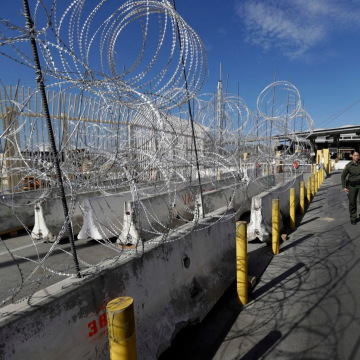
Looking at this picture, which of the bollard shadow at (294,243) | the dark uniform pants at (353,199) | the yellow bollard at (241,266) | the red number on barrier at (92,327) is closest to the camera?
the red number on barrier at (92,327)

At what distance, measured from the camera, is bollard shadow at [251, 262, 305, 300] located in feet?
12.7

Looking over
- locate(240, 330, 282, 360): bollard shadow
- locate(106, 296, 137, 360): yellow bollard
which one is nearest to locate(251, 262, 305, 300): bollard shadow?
locate(240, 330, 282, 360): bollard shadow

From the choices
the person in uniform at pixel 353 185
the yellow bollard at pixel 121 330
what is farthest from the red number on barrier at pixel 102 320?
the person in uniform at pixel 353 185

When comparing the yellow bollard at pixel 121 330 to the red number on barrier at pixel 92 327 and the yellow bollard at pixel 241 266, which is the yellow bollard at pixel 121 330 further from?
the yellow bollard at pixel 241 266

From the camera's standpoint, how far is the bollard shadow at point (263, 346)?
2672 millimetres

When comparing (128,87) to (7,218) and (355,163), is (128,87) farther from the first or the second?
(355,163)

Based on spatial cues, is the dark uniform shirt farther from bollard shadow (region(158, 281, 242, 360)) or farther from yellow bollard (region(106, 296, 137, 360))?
yellow bollard (region(106, 296, 137, 360))

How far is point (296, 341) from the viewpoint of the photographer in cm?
284

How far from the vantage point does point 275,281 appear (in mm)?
4215

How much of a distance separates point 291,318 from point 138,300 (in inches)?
72.5

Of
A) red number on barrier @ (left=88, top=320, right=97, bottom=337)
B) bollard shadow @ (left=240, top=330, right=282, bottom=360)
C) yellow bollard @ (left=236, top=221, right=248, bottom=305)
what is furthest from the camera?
yellow bollard @ (left=236, top=221, right=248, bottom=305)

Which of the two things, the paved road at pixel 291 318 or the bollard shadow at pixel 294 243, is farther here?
the bollard shadow at pixel 294 243

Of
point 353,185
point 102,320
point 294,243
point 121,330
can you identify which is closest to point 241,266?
point 102,320

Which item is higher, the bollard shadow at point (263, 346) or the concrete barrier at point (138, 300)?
the concrete barrier at point (138, 300)
